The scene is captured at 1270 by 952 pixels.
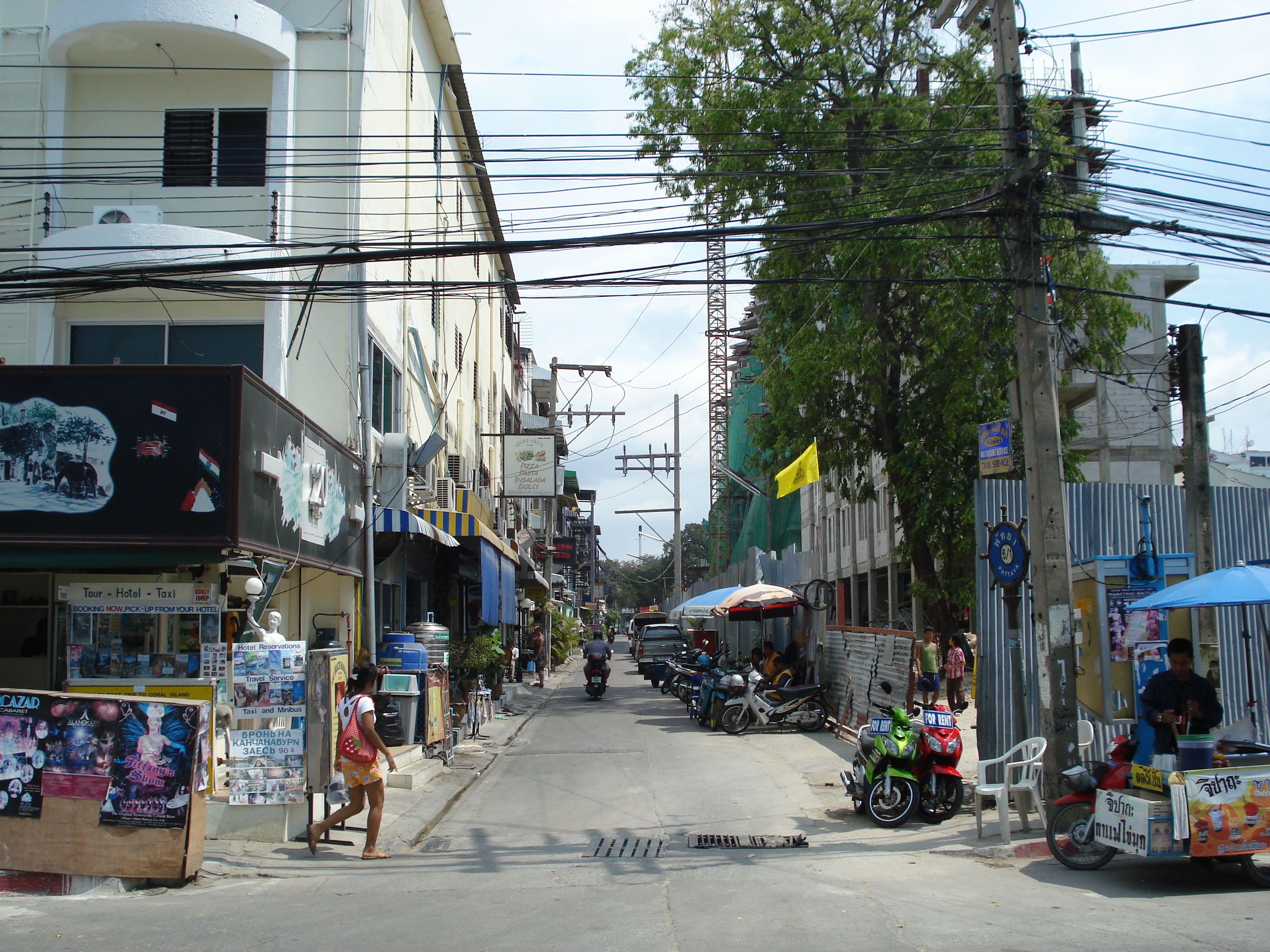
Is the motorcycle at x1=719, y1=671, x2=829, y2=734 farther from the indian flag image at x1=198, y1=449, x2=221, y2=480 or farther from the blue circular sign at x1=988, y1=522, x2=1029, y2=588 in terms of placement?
the indian flag image at x1=198, y1=449, x2=221, y2=480

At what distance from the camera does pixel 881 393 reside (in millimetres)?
21750

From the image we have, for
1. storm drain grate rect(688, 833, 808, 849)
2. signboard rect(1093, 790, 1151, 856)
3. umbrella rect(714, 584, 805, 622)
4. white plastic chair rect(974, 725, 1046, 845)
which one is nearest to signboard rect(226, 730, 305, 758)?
storm drain grate rect(688, 833, 808, 849)

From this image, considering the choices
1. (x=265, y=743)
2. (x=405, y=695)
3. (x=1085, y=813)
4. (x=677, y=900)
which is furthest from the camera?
(x=405, y=695)

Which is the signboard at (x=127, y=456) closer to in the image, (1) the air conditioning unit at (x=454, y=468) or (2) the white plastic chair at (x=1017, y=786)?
(2) the white plastic chair at (x=1017, y=786)

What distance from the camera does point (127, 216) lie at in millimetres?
14242

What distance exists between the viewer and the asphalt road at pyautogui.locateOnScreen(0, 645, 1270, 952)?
637 centimetres

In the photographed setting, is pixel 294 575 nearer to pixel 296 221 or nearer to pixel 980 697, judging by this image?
pixel 296 221

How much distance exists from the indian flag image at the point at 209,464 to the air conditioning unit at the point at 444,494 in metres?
8.82

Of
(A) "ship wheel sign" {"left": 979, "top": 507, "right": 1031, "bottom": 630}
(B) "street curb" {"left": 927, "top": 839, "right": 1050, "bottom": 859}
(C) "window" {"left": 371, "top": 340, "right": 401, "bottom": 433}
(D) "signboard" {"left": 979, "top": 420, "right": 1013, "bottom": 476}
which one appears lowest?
(B) "street curb" {"left": 927, "top": 839, "right": 1050, "bottom": 859}

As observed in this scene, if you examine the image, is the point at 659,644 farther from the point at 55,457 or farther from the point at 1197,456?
the point at 55,457

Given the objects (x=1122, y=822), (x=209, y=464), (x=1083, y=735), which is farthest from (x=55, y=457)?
(x=1083, y=735)

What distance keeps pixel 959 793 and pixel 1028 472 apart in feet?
11.5

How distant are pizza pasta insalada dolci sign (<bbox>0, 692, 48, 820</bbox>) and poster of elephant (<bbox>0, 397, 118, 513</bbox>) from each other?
2.53m

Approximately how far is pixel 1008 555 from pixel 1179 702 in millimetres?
2154
